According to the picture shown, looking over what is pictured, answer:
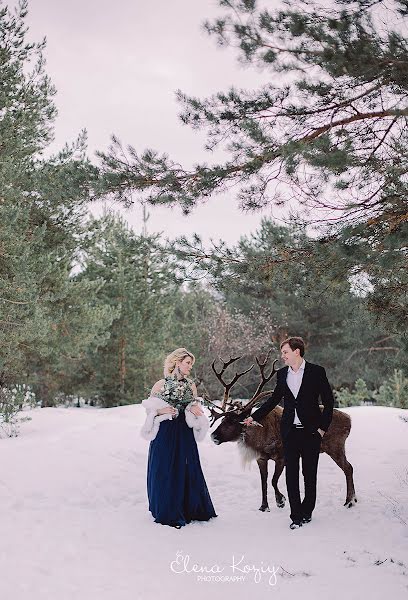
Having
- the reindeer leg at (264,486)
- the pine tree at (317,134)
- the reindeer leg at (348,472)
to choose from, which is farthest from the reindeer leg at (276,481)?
the pine tree at (317,134)

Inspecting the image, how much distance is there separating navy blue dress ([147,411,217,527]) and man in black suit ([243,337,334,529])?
0.97 m

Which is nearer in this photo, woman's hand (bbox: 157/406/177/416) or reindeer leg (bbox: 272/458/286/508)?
woman's hand (bbox: 157/406/177/416)

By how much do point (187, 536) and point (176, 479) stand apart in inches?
25.4

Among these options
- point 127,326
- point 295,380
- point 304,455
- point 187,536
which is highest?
point 127,326

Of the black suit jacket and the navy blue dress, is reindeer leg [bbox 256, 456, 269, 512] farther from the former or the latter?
the black suit jacket

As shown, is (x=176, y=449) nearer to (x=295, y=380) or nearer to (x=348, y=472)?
(x=295, y=380)

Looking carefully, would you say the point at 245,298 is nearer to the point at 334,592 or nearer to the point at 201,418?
the point at 201,418

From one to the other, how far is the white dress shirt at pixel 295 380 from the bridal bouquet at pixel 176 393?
1103 mm

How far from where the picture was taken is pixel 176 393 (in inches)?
246

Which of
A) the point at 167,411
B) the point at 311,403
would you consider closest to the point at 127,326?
the point at 167,411

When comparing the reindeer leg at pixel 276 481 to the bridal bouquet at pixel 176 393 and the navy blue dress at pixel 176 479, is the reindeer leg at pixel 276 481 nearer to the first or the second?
the navy blue dress at pixel 176 479

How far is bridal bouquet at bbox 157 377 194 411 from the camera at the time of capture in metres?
6.26

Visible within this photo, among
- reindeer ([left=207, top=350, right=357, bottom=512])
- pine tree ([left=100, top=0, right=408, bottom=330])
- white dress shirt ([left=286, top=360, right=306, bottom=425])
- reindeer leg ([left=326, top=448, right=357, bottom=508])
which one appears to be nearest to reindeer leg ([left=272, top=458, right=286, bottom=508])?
reindeer ([left=207, top=350, right=357, bottom=512])

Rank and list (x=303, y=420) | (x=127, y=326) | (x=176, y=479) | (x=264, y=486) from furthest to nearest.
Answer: (x=127, y=326)
(x=264, y=486)
(x=176, y=479)
(x=303, y=420)
